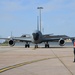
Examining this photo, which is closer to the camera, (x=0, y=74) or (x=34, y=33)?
(x=0, y=74)

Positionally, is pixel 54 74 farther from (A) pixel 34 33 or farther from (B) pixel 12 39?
(B) pixel 12 39

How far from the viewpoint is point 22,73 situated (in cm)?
1163

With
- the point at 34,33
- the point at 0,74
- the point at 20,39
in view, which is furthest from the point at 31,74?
the point at 20,39

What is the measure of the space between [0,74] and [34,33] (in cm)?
3765

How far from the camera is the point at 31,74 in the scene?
1125 cm

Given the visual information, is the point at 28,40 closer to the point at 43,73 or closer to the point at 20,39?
the point at 20,39

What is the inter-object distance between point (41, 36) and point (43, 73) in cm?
3891

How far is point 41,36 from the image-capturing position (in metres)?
50.4

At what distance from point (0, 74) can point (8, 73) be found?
41 cm

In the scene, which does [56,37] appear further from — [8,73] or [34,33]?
[8,73]

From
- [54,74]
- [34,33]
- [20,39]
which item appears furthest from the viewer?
[20,39]

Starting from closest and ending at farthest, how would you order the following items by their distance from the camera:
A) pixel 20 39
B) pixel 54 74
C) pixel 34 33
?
pixel 54 74 < pixel 34 33 < pixel 20 39

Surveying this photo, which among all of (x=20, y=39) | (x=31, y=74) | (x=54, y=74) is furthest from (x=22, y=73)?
(x=20, y=39)

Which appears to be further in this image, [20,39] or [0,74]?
[20,39]
